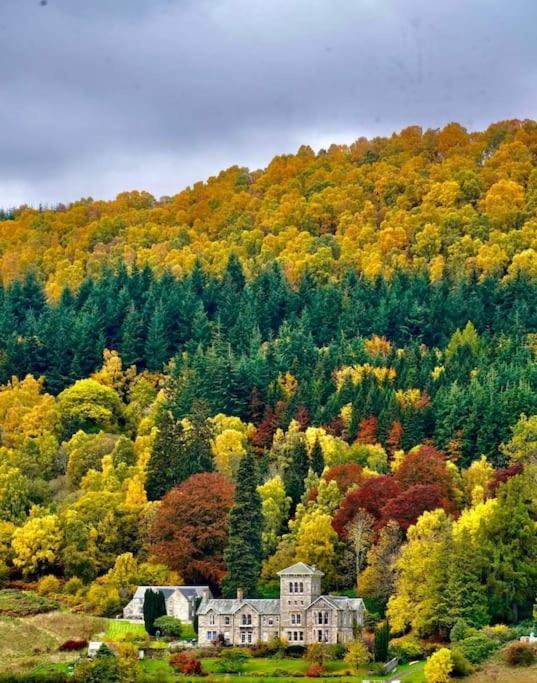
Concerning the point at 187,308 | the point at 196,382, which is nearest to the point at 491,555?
the point at 196,382

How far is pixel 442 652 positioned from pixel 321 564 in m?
20.9

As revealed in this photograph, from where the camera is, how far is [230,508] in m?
119

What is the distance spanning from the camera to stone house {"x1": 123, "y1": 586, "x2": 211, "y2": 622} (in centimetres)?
11300

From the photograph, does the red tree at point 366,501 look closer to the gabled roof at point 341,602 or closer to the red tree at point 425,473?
the red tree at point 425,473

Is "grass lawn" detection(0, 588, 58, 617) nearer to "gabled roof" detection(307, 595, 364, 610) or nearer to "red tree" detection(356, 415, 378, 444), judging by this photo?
"gabled roof" detection(307, 595, 364, 610)

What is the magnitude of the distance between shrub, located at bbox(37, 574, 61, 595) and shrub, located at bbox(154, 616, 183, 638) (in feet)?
42.0

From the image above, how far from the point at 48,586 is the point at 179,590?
38.5ft

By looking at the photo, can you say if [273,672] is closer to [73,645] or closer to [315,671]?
[315,671]

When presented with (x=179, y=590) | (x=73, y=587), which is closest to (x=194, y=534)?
(x=179, y=590)

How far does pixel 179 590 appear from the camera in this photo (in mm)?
114000

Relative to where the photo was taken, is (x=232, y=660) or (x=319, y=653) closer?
(x=232, y=660)

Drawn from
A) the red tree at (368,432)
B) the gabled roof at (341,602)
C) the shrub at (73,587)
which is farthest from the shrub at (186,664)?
the red tree at (368,432)

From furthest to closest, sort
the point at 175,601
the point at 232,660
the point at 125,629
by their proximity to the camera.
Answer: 1. the point at 175,601
2. the point at 125,629
3. the point at 232,660

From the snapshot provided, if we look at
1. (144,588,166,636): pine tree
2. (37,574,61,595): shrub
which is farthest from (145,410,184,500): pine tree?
(144,588,166,636): pine tree
